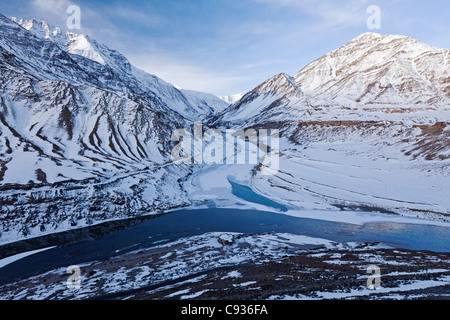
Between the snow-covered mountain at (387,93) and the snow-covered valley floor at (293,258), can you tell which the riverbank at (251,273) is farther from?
the snow-covered mountain at (387,93)

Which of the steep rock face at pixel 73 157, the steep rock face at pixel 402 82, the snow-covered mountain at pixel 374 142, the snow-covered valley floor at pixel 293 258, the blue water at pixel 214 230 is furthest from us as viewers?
the steep rock face at pixel 402 82

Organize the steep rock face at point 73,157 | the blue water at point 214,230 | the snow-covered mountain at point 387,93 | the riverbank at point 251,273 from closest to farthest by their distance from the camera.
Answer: the riverbank at point 251,273 → the blue water at point 214,230 → the steep rock face at point 73,157 → the snow-covered mountain at point 387,93

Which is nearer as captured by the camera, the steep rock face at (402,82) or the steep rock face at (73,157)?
the steep rock face at (73,157)

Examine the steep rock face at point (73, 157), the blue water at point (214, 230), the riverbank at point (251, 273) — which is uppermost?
the steep rock face at point (73, 157)

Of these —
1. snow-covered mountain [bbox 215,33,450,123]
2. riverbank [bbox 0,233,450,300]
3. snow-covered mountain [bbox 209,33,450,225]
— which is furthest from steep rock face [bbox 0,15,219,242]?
snow-covered mountain [bbox 215,33,450,123]

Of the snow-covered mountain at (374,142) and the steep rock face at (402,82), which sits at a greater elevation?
the steep rock face at (402,82)

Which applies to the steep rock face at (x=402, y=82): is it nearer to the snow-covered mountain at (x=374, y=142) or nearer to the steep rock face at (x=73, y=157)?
the snow-covered mountain at (x=374, y=142)

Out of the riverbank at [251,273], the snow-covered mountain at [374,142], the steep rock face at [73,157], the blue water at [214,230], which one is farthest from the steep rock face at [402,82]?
the riverbank at [251,273]

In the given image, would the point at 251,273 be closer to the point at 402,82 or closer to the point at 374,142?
the point at 374,142
